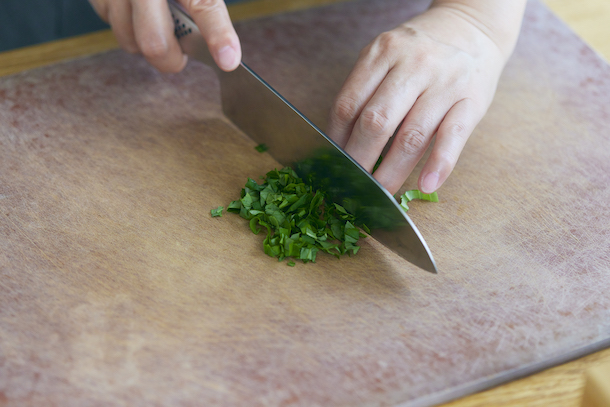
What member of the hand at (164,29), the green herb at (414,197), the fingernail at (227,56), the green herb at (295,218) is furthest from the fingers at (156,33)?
the green herb at (414,197)

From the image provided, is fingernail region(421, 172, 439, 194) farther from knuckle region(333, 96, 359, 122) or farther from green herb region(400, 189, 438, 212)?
knuckle region(333, 96, 359, 122)

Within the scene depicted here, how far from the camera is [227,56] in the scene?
127 cm

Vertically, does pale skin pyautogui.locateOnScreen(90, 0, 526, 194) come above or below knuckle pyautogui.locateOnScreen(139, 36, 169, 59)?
above

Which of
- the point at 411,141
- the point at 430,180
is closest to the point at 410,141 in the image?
the point at 411,141

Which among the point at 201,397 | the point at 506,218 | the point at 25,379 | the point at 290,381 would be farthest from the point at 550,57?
the point at 25,379

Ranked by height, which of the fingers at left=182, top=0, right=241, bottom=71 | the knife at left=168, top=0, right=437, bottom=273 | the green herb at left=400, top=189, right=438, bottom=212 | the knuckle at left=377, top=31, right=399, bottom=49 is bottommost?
the green herb at left=400, top=189, right=438, bottom=212

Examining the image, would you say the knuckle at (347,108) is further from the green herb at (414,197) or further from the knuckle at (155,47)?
the knuckle at (155,47)

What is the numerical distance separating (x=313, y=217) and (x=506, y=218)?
0.47 meters

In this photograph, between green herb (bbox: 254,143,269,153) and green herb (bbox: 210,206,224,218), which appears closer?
green herb (bbox: 210,206,224,218)

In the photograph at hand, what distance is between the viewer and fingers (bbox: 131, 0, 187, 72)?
1.40 m

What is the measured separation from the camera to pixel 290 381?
37.5 inches

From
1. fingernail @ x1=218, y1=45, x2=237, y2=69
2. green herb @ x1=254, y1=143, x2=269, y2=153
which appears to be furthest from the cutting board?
fingernail @ x1=218, y1=45, x2=237, y2=69

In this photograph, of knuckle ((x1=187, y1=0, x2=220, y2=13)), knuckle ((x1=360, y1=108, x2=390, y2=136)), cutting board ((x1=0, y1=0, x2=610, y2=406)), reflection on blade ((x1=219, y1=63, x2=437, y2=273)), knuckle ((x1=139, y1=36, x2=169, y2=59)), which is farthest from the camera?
knuckle ((x1=139, y1=36, x2=169, y2=59))

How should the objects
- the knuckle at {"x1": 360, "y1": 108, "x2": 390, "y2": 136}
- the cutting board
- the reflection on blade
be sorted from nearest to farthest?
the cutting board, the reflection on blade, the knuckle at {"x1": 360, "y1": 108, "x2": 390, "y2": 136}
